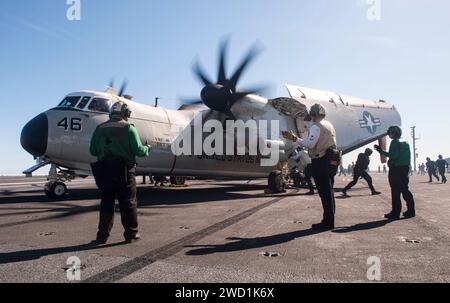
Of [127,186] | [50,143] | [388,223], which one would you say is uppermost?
[50,143]

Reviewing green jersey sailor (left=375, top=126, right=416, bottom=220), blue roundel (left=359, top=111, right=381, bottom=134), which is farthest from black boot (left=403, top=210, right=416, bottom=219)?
blue roundel (left=359, top=111, right=381, bottom=134)

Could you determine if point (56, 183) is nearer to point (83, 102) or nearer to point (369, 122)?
point (83, 102)

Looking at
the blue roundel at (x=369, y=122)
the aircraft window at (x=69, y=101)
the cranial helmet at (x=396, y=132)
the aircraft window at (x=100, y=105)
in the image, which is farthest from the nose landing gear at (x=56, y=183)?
the blue roundel at (x=369, y=122)

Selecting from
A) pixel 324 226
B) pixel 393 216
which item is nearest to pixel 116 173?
pixel 324 226

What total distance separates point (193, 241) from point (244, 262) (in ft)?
4.28

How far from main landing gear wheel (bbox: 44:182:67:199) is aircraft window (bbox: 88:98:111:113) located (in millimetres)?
2951

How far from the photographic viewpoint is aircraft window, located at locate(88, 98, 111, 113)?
12.3m

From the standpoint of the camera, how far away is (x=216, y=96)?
1384 cm

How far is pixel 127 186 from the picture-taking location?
5172mm

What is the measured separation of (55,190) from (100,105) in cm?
343

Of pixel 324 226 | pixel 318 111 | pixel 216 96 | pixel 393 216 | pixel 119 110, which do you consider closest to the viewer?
pixel 119 110

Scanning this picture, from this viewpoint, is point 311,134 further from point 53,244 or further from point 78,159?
point 78,159
